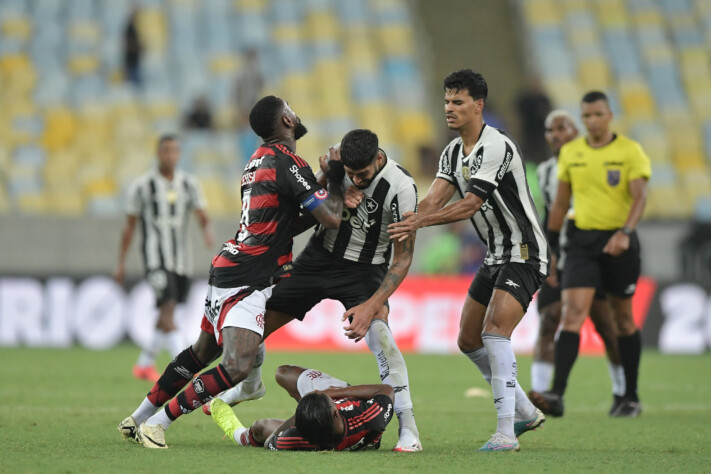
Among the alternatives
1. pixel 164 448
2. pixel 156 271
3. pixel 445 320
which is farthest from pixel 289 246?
pixel 445 320

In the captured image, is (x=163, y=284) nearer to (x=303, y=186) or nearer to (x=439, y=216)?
(x=303, y=186)

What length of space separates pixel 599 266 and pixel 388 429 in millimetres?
2251

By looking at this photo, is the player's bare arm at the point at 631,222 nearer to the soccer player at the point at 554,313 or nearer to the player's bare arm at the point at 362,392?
the soccer player at the point at 554,313

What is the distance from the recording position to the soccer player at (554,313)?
9.18 meters

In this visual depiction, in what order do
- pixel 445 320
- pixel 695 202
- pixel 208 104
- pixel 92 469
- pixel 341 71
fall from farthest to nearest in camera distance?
pixel 341 71 < pixel 208 104 < pixel 695 202 < pixel 445 320 < pixel 92 469

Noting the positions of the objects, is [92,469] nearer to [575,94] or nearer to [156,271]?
[156,271]

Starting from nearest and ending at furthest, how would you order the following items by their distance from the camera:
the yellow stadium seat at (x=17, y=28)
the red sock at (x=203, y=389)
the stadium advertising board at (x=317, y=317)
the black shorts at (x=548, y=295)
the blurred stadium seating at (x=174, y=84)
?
the red sock at (x=203, y=389), the black shorts at (x=548, y=295), the stadium advertising board at (x=317, y=317), the blurred stadium seating at (x=174, y=84), the yellow stadium seat at (x=17, y=28)

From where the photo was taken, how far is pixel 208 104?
20.1m

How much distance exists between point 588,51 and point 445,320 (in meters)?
9.33

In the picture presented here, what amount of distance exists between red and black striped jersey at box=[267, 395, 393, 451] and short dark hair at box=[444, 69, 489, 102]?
191 cm

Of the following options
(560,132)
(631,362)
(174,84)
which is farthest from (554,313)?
(174,84)

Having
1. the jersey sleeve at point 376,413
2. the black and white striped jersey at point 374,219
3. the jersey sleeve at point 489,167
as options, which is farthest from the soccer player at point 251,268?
the jersey sleeve at point 489,167

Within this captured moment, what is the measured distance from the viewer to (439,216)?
646cm

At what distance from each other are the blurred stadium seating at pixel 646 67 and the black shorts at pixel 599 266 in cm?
1067
